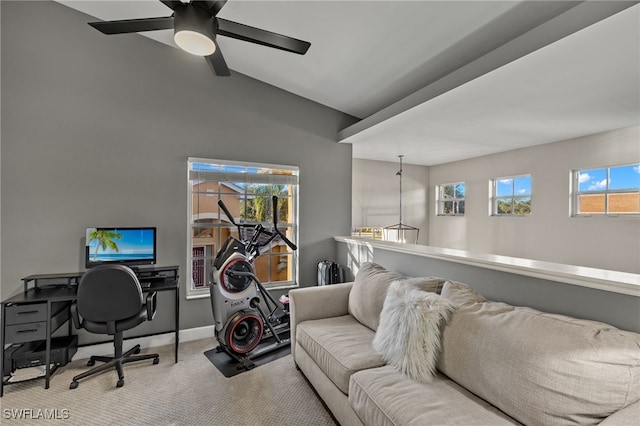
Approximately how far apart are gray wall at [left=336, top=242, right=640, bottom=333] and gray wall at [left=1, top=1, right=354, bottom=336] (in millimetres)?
2401

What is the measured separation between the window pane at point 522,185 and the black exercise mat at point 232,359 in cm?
463

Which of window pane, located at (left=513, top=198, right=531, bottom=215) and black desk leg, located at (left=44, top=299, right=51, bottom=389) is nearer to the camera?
black desk leg, located at (left=44, top=299, right=51, bottom=389)

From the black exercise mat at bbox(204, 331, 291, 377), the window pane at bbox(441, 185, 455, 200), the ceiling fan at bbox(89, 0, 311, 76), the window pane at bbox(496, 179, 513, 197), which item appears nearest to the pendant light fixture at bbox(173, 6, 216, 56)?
the ceiling fan at bbox(89, 0, 311, 76)

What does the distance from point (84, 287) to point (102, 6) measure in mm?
2629

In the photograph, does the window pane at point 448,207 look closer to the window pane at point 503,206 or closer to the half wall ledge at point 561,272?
the window pane at point 503,206

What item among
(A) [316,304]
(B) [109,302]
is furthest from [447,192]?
(B) [109,302]

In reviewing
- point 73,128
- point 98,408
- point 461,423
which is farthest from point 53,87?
point 461,423

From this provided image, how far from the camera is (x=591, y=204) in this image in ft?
13.7

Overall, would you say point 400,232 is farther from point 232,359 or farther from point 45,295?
point 45,295

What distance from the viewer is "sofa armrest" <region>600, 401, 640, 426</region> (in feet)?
3.40

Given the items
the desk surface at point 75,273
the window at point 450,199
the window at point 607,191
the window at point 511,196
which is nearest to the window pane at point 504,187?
the window at point 511,196

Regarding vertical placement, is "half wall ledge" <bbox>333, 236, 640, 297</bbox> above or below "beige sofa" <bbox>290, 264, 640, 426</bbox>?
above

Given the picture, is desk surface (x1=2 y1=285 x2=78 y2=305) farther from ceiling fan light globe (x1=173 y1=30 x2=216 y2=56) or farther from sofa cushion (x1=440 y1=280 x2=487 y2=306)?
sofa cushion (x1=440 y1=280 x2=487 y2=306)

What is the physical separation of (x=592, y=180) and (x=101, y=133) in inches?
243
